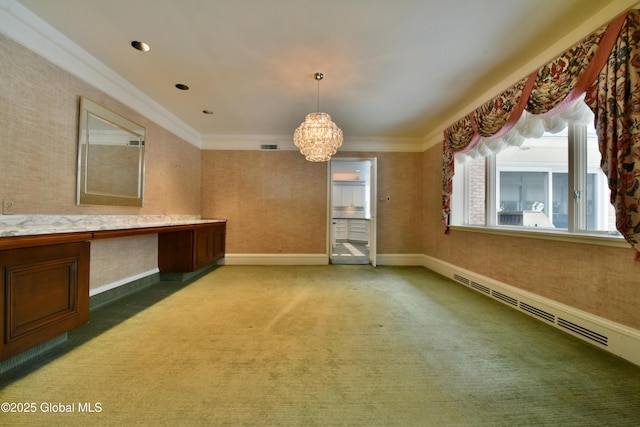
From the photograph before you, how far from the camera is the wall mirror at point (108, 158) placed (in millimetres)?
2250

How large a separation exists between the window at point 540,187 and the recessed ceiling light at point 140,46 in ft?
12.8

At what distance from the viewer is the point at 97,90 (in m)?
2.39

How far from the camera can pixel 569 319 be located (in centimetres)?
197

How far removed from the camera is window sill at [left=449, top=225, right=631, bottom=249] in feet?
5.53

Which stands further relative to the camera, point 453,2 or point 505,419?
point 453,2

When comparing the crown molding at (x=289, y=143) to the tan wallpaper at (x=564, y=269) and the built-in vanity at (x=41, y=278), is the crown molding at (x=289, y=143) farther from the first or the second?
the built-in vanity at (x=41, y=278)

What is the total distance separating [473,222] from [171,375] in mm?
3908

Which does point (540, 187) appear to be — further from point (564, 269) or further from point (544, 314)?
point (544, 314)

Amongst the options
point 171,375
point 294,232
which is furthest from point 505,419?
point 294,232

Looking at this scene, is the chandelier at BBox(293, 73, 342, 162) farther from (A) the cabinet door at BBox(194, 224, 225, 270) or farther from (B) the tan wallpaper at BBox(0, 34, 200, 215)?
(B) the tan wallpaper at BBox(0, 34, 200, 215)

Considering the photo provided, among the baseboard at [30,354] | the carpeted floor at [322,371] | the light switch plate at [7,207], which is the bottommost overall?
the carpeted floor at [322,371]

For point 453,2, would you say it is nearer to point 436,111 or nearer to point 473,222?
point 436,111

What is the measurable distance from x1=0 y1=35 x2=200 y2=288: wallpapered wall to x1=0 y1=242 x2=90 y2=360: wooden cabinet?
0.70 m

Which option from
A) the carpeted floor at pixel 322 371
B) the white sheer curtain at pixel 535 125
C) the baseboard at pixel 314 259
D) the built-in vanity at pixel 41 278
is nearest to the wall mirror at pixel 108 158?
the built-in vanity at pixel 41 278
